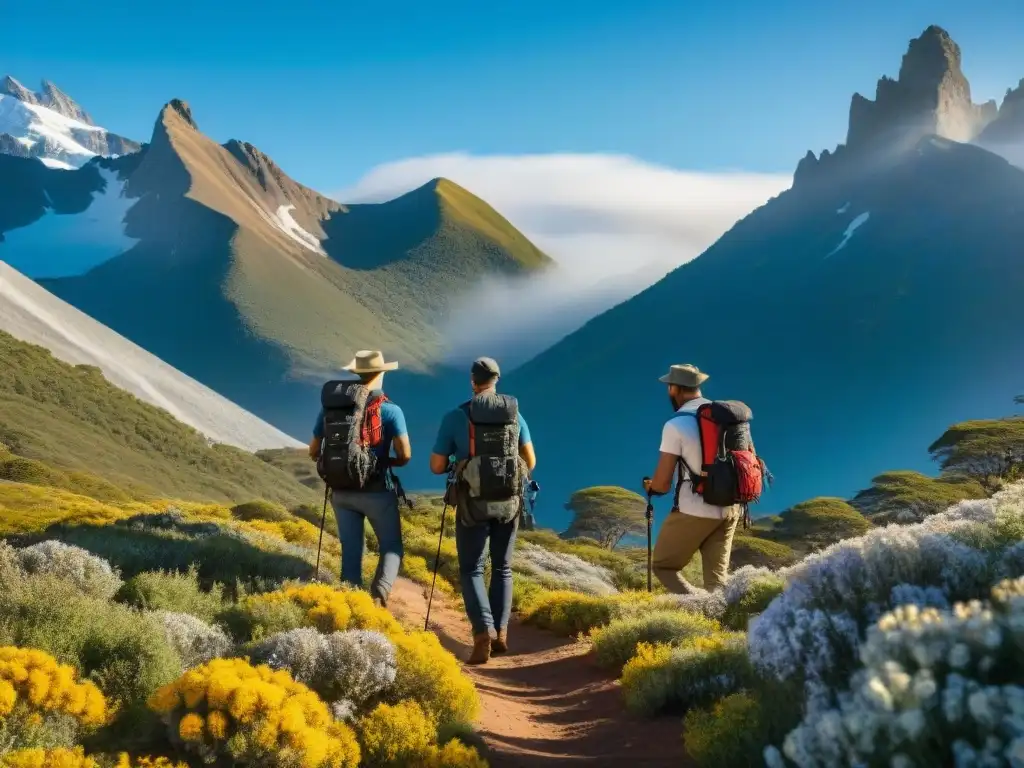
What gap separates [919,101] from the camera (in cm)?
15488

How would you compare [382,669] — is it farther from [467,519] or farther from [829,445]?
[829,445]

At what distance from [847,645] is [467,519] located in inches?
155

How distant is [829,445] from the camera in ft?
346

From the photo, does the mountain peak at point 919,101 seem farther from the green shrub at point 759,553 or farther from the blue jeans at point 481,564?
the blue jeans at point 481,564

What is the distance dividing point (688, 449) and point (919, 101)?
172 meters

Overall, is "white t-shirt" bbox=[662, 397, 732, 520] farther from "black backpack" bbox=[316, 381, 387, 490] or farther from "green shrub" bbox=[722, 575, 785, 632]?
"black backpack" bbox=[316, 381, 387, 490]

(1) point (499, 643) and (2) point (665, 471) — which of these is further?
(1) point (499, 643)

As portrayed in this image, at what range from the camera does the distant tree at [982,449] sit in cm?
4203

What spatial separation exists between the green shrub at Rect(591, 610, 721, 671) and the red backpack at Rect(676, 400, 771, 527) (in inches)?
39.4

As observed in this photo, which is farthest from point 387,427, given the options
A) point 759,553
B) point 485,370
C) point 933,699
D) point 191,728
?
point 759,553

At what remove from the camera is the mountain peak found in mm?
153125

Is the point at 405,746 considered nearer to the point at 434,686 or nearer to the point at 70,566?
the point at 434,686

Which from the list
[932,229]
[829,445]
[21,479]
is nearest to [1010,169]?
[932,229]

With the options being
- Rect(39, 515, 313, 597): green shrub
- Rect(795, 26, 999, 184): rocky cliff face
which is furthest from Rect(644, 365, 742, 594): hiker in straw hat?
Rect(795, 26, 999, 184): rocky cliff face
